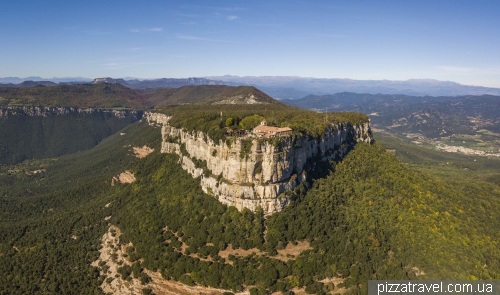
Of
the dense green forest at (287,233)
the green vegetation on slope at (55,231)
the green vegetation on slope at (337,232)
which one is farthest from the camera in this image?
the green vegetation on slope at (55,231)

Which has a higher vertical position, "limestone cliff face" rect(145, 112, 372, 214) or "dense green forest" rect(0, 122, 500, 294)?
"limestone cliff face" rect(145, 112, 372, 214)

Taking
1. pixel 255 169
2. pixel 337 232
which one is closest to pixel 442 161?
pixel 337 232

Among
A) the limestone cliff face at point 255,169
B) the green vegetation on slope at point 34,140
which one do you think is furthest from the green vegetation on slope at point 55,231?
the green vegetation on slope at point 34,140

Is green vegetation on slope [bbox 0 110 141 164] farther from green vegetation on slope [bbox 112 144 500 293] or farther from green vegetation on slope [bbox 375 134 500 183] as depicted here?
green vegetation on slope [bbox 375 134 500 183]

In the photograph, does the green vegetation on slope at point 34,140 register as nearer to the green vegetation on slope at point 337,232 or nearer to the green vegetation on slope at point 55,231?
the green vegetation on slope at point 55,231

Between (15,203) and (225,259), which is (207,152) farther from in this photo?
(15,203)

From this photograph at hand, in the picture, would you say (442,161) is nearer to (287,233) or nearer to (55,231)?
(287,233)

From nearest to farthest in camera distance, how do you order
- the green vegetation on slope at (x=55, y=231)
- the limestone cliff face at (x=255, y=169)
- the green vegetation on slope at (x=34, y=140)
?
the limestone cliff face at (x=255, y=169), the green vegetation on slope at (x=55, y=231), the green vegetation on slope at (x=34, y=140)

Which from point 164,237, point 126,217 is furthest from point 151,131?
point 164,237

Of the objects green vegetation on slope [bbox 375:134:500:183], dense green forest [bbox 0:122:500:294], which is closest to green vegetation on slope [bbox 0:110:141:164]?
dense green forest [bbox 0:122:500:294]
